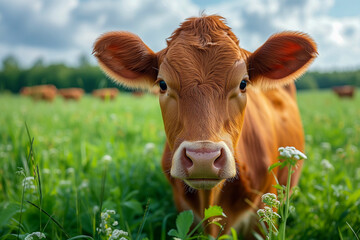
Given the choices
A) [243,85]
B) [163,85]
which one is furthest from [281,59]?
[163,85]

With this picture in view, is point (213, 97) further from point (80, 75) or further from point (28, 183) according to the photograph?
point (80, 75)

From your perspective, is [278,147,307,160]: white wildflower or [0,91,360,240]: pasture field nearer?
[278,147,307,160]: white wildflower

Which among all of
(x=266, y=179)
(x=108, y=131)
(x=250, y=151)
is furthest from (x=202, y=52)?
(x=108, y=131)

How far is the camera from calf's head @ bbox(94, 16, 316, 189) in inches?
68.6

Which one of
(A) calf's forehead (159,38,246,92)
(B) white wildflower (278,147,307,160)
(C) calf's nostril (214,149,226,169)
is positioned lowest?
(C) calf's nostril (214,149,226,169)

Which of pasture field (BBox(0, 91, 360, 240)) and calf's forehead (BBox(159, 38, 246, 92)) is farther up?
calf's forehead (BBox(159, 38, 246, 92))

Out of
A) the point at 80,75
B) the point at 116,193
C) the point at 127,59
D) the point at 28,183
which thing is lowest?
the point at 116,193

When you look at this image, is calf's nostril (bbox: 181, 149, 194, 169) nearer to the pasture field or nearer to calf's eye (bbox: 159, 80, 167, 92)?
the pasture field

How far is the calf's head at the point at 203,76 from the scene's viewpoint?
5.72 feet

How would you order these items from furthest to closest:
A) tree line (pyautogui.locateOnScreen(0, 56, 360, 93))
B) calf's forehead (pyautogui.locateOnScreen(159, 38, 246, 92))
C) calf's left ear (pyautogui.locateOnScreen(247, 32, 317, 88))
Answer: tree line (pyautogui.locateOnScreen(0, 56, 360, 93))
calf's left ear (pyautogui.locateOnScreen(247, 32, 317, 88))
calf's forehead (pyautogui.locateOnScreen(159, 38, 246, 92))

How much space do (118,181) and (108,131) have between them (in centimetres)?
321

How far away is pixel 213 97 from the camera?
1.97 meters

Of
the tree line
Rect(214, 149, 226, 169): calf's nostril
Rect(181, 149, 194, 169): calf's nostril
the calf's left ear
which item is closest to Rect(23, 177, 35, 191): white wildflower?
Rect(181, 149, 194, 169): calf's nostril

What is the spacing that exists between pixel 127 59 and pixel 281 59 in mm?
1314
